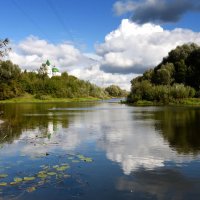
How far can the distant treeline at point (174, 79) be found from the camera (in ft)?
346

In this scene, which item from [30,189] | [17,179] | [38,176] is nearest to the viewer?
[30,189]

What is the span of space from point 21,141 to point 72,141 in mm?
4064

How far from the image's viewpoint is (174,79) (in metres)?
114

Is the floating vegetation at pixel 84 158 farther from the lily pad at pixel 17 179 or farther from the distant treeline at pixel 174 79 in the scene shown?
the distant treeline at pixel 174 79

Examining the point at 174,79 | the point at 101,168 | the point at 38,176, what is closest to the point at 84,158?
the point at 101,168

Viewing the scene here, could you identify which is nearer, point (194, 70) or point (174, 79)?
point (194, 70)

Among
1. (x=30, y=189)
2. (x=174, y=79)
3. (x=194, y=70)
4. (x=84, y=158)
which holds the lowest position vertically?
(x=30, y=189)

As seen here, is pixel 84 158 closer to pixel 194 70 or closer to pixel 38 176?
pixel 38 176

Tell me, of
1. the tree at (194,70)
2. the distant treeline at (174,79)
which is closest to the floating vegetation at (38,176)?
the distant treeline at (174,79)

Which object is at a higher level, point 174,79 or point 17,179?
point 174,79

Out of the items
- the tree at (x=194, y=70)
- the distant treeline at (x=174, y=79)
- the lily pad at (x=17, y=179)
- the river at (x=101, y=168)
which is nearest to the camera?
the river at (x=101, y=168)

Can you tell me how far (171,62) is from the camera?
12156cm

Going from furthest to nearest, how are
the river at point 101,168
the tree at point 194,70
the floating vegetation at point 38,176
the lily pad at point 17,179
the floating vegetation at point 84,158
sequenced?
the tree at point 194,70
the floating vegetation at point 84,158
the lily pad at point 17,179
the floating vegetation at point 38,176
the river at point 101,168

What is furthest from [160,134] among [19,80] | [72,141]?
[19,80]
